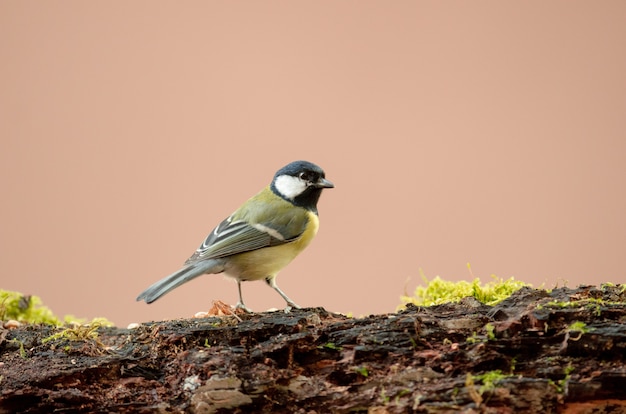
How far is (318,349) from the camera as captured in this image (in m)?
1.79

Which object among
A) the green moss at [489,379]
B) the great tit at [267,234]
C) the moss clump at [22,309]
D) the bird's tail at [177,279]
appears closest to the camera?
the green moss at [489,379]

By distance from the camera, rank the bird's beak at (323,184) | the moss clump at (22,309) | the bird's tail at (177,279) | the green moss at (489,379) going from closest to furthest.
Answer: the green moss at (489,379) → the bird's tail at (177,279) → the bird's beak at (323,184) → the moss clump at (22,309)

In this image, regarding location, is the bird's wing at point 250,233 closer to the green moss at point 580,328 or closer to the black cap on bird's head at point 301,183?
the black cap on bird's head at point 301,183

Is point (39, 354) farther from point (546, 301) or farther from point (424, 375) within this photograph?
point (546, 301)

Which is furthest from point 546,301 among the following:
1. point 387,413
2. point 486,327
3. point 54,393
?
point 54,393

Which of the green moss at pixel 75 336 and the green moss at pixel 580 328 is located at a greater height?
the green moss at pixel 580 328

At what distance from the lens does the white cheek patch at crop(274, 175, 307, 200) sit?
2.96 meters

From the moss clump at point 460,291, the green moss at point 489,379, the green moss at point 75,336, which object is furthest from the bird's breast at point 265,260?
Result: the green moss at point 489,379

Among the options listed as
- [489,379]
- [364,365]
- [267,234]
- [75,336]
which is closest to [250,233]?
[267,234]

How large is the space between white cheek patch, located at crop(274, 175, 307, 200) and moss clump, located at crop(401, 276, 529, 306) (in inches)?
26.4

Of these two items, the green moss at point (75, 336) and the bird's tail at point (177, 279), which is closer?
the green moss at point (75, 336)

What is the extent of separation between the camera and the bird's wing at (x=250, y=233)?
8.95 feet

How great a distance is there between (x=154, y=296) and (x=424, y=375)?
122cm

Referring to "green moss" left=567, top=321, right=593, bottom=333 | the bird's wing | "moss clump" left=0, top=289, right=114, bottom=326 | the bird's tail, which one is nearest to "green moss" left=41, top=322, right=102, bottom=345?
the bird's tail
